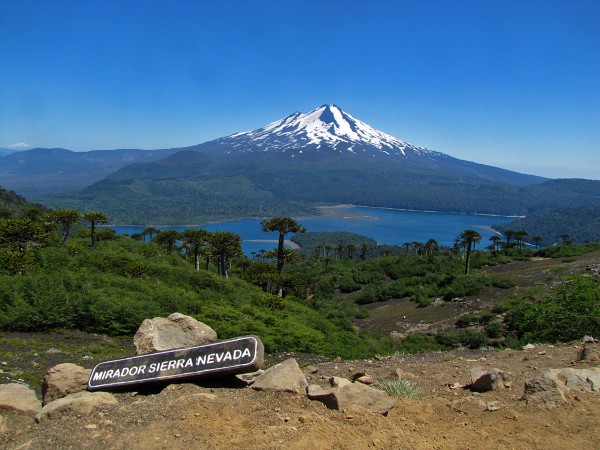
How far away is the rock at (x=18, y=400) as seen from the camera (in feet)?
16.3

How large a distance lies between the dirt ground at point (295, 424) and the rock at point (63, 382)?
1.80 feet

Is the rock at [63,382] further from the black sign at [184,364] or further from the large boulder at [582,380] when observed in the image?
the large boulder at [582,380]

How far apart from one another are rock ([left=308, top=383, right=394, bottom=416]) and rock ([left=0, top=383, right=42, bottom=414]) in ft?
10.5

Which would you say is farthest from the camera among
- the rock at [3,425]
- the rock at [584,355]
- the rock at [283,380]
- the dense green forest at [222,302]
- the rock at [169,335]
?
the dense green forest at [222,302]

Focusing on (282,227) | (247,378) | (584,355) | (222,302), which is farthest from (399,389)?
(282,227)

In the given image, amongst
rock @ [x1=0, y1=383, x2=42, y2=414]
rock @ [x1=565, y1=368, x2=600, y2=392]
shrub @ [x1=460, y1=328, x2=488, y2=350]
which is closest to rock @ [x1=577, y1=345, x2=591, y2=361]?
rock @ [x1=565, y1=368, x2=600, y2=392]

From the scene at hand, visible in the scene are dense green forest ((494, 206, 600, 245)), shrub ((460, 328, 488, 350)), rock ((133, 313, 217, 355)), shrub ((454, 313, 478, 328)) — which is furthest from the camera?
dense green forest ((494, 206, 600, 245))

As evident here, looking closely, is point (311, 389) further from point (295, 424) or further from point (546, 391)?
point (546, 391)

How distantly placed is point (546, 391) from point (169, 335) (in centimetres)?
543

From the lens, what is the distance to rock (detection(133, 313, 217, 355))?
270 inches

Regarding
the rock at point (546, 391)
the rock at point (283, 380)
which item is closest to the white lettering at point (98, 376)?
the rock at point (283, 380)

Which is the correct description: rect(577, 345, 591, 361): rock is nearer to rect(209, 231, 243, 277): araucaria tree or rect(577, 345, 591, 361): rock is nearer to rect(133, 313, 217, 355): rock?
rect(133, 313, 217, 355): rock

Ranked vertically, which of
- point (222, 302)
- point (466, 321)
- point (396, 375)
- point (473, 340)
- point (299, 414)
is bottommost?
point (466, 321)

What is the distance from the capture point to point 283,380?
17.9 feet
